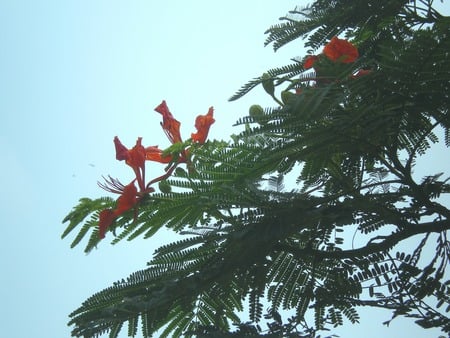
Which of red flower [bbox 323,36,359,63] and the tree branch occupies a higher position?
red flower [bbox 323,36,359,63]

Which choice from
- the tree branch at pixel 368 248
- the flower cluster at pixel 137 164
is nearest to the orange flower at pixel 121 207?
the flower cluster at pixel 137 164

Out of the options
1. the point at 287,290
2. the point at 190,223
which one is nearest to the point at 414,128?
the point at 287,290

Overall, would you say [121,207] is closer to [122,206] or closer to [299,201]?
[122,206]

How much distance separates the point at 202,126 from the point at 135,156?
321 mm

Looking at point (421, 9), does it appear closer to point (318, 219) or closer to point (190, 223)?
point (318, 219)

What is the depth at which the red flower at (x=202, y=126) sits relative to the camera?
241 centimetres

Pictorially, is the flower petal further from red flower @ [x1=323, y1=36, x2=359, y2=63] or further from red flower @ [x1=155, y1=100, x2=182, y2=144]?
red flower @ [x1=323, y1=36, x2=359, y2=63]

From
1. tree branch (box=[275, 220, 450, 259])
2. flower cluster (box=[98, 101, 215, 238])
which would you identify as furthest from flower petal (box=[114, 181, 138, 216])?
tree branch (box=[275, 220, 450, 259])

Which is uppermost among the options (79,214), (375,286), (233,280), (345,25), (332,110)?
(345,25)

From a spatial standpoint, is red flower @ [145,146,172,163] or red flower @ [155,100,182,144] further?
red flower @ [155,100,182,144]

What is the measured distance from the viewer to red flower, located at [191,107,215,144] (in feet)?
7.90

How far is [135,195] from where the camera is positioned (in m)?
2.27

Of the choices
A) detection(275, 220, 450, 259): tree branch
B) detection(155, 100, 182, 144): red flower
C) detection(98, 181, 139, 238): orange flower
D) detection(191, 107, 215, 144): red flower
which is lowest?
detection(275, 220, 450, 259): tree branch

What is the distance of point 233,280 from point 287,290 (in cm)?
36
